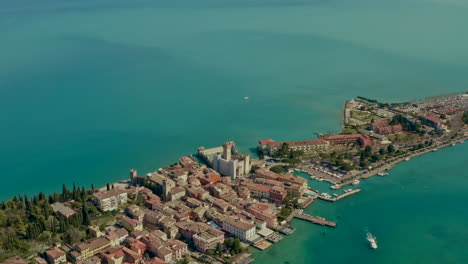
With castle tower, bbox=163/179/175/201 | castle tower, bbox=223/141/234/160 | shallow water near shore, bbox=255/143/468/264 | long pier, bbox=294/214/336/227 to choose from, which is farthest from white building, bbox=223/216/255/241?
castle tower, bbox=223/141/234/160

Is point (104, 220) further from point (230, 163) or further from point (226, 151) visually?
point (226, 151)

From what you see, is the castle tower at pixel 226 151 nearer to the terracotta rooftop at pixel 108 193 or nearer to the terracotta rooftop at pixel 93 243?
the terracotta rooftop at pixel 108 193

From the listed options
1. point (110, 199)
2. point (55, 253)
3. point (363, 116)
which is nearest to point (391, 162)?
point (363, 116)

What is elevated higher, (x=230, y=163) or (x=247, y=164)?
(x=230, y=163)

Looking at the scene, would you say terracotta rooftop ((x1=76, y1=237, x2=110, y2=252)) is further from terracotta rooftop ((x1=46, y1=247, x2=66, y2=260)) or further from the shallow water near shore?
the shallow water near shore

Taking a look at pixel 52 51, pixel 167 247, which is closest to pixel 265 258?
pixel 167 247

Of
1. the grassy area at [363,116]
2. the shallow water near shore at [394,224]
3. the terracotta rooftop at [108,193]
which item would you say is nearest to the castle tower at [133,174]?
the terracotta rooftop at [108,193]
